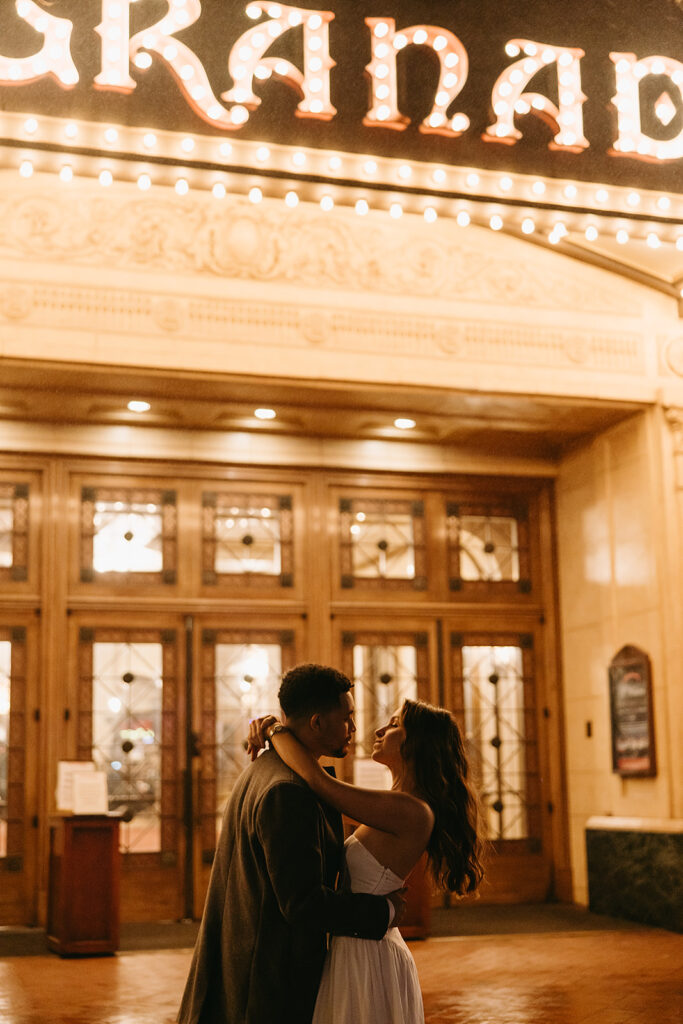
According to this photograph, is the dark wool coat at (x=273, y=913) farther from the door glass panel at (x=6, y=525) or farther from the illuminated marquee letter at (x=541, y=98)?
the door glass panel at (x=6, y=525)

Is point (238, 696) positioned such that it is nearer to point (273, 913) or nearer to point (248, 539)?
point (248, 539)

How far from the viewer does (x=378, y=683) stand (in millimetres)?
9023

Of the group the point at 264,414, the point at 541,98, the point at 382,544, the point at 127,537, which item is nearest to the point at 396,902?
the point at 541,98

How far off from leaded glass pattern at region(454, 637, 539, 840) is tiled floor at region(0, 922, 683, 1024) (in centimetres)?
147

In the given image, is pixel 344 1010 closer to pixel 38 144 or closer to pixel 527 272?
pixel 38 144

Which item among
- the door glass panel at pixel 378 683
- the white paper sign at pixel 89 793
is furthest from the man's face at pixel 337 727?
the door glass panel at pixel 378 683

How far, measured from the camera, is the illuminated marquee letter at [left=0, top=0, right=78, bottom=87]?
5.68 metres

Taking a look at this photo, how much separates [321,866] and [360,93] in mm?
4641

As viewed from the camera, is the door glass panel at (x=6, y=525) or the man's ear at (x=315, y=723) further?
the door glass panel at (x=6, y=525)

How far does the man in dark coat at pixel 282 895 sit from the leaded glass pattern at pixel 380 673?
19.4 ft

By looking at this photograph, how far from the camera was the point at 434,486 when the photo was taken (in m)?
9.39

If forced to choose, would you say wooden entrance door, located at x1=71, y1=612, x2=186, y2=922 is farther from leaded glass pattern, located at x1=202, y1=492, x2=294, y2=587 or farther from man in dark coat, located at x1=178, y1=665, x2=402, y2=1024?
man in dark coat, located at x1=178, y1=665, x2=402, y2=1024

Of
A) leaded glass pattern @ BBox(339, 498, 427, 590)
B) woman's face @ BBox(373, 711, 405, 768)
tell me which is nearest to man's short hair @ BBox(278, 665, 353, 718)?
woman's face @ BBox(373, 711, 405, 768)

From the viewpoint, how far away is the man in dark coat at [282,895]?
268 centimetres
